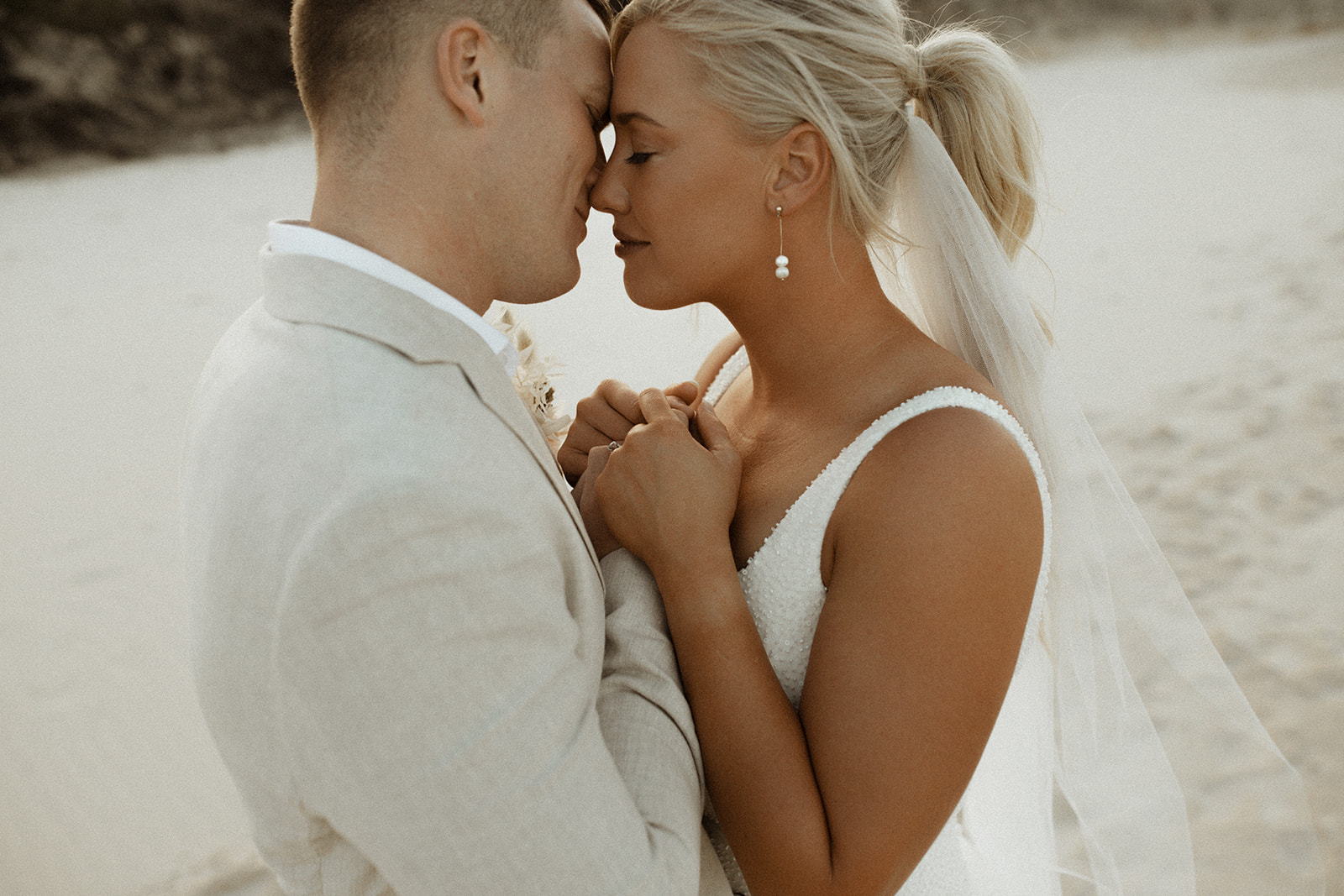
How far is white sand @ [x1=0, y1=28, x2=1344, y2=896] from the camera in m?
4.30

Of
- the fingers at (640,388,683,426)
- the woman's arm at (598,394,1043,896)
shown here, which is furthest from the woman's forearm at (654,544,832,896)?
the fingers at (640,388,683,426)

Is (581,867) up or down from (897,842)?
up

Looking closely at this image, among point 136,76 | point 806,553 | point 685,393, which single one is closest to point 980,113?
point 685,393

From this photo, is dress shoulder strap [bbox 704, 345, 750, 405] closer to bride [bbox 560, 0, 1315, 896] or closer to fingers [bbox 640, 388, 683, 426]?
bride [bbox 560, 0, 1315, 896]

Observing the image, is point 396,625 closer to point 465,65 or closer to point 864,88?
point 465,65

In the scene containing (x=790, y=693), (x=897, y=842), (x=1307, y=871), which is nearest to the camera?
(x=897, y=842)

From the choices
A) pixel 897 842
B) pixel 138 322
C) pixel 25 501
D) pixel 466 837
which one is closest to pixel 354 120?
pixel 466 837

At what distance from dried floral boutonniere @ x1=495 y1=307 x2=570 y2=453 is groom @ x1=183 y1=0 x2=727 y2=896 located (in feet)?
1.29

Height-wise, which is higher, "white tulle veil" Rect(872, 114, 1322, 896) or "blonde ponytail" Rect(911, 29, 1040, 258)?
"blonde ponytail" Rect(911, 29, 1040, 258)

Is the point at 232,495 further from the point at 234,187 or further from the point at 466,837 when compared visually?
the point at 234,187

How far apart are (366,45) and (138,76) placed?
11465 millimetres

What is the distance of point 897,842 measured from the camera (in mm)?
1445

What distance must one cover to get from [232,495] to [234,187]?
10.2 m

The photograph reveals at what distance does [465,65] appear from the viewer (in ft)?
4.82
